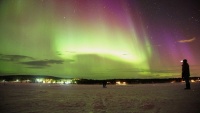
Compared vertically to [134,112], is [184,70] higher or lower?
higher

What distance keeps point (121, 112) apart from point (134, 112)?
0.60 meters

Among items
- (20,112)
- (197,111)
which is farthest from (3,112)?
(197,111)

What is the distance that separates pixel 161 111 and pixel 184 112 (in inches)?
40.7

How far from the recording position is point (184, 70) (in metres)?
30.5

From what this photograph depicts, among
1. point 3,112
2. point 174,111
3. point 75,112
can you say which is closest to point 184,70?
point 174,111

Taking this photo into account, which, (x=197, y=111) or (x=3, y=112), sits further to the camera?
(x=3, y=112)

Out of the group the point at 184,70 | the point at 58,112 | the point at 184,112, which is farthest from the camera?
the point at 184,70

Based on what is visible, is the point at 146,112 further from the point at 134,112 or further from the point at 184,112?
the point at 184,112

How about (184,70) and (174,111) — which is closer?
(174,111)

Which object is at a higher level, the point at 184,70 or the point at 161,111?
the point at 184,70

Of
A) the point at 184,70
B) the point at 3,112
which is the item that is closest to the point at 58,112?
the point at 3,112

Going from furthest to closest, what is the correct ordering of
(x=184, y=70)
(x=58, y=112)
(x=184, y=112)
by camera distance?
(x=184, y=70), (x=58, y=112), (x=184, y=112)

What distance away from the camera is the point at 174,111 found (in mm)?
11852

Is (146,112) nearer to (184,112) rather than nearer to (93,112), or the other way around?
(184,112)
